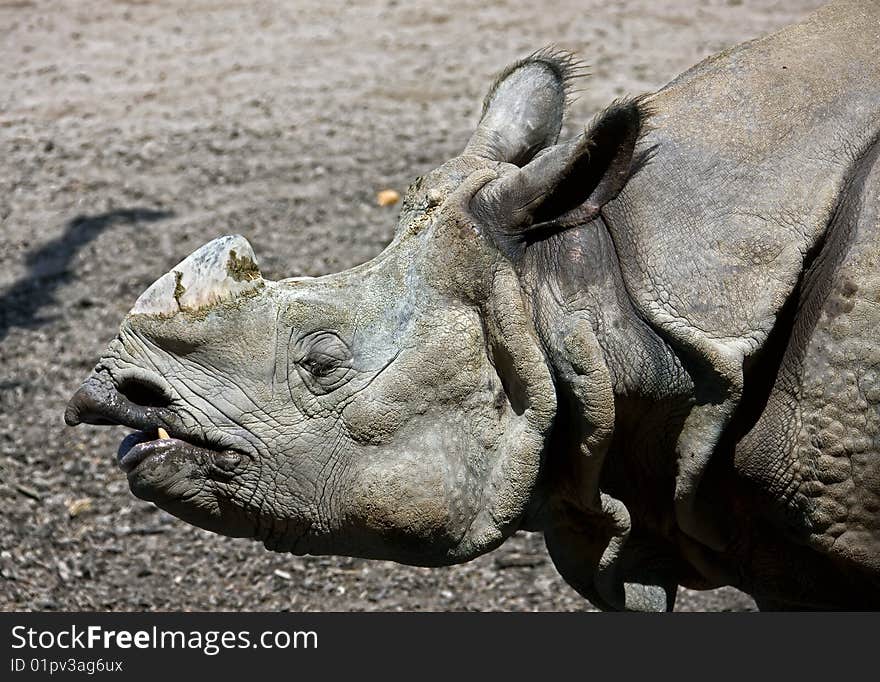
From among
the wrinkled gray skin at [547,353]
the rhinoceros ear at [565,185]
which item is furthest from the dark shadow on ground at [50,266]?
the rhinoceros ear at [565,185]

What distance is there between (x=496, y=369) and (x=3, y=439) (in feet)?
12.0

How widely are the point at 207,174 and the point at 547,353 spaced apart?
5.90m

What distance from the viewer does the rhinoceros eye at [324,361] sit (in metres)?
3.16

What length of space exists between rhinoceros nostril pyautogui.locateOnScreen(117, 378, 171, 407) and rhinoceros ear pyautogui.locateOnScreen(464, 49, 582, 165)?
1.02 m

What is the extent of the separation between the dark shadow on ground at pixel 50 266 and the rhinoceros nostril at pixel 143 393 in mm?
4149

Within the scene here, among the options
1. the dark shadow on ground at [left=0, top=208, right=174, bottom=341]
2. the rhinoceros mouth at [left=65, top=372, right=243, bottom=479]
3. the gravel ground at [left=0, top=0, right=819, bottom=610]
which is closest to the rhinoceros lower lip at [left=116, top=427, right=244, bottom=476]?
the rhinoceros mouth at [left=65, top=372, right=243, bottom=479]

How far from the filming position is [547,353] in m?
3.19

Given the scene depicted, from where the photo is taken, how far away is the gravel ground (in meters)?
5.38

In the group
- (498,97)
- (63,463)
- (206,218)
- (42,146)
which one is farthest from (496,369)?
(42,146)

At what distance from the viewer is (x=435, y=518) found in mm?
3160

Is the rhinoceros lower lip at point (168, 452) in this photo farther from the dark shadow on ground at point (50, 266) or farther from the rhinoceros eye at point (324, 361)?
the dark shadow on ground at point (50, 266)

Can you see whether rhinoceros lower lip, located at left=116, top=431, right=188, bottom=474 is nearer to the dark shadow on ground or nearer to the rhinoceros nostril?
the rhinoceros nostril

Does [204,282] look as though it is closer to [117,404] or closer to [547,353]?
[117,404]
